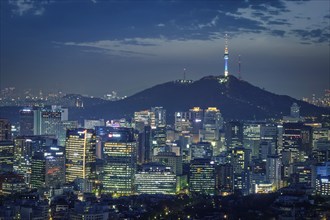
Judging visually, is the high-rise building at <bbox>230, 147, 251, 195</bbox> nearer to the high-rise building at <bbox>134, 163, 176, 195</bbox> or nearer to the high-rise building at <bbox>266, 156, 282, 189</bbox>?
the high-rise building at <bbox>266, 156, 282, 189</bbox>

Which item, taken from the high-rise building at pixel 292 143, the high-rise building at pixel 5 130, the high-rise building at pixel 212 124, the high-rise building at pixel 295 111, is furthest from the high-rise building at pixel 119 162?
the high-rise building at pixel 295 111

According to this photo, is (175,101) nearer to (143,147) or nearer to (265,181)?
(143,147)

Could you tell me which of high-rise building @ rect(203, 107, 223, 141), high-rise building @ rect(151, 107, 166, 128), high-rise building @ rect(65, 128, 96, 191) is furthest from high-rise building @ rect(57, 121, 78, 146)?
high-rise building @ rect(203, 107, 223, 141)

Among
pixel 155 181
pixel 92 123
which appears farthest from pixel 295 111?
pixel 155 181

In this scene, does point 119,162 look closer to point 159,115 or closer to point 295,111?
point 159,115

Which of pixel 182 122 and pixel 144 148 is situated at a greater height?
pixel 182 122

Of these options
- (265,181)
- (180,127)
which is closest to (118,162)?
(265,181)
